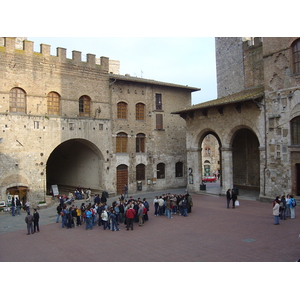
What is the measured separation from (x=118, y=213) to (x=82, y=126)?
487 inches

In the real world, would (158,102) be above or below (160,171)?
above

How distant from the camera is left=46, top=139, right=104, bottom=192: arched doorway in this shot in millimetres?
30094

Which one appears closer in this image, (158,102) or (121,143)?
(121,143)

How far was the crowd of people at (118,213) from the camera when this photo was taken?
16.8 m

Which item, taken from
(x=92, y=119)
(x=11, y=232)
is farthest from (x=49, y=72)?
(x=11, y=232)

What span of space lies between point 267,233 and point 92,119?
60.6 feet

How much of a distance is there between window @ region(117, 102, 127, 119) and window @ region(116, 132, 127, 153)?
164 centimetres

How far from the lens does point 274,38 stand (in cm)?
2233

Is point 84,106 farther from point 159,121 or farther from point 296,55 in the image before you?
point 296,55

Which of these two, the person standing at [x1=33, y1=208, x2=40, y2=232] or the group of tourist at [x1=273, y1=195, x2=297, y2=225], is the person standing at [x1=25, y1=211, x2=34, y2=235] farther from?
the group of tourist at [x1=273, y1=195, x2=297, y2=225]

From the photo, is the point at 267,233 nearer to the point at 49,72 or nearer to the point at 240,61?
the point at 49,72

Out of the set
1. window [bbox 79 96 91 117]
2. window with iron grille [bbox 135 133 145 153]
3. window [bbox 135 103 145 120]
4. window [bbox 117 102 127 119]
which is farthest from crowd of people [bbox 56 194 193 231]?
window [bbox 135 103 145 120]

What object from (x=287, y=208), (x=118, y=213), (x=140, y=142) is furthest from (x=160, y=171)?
(x=287, y=208)

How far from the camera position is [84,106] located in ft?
92.9
